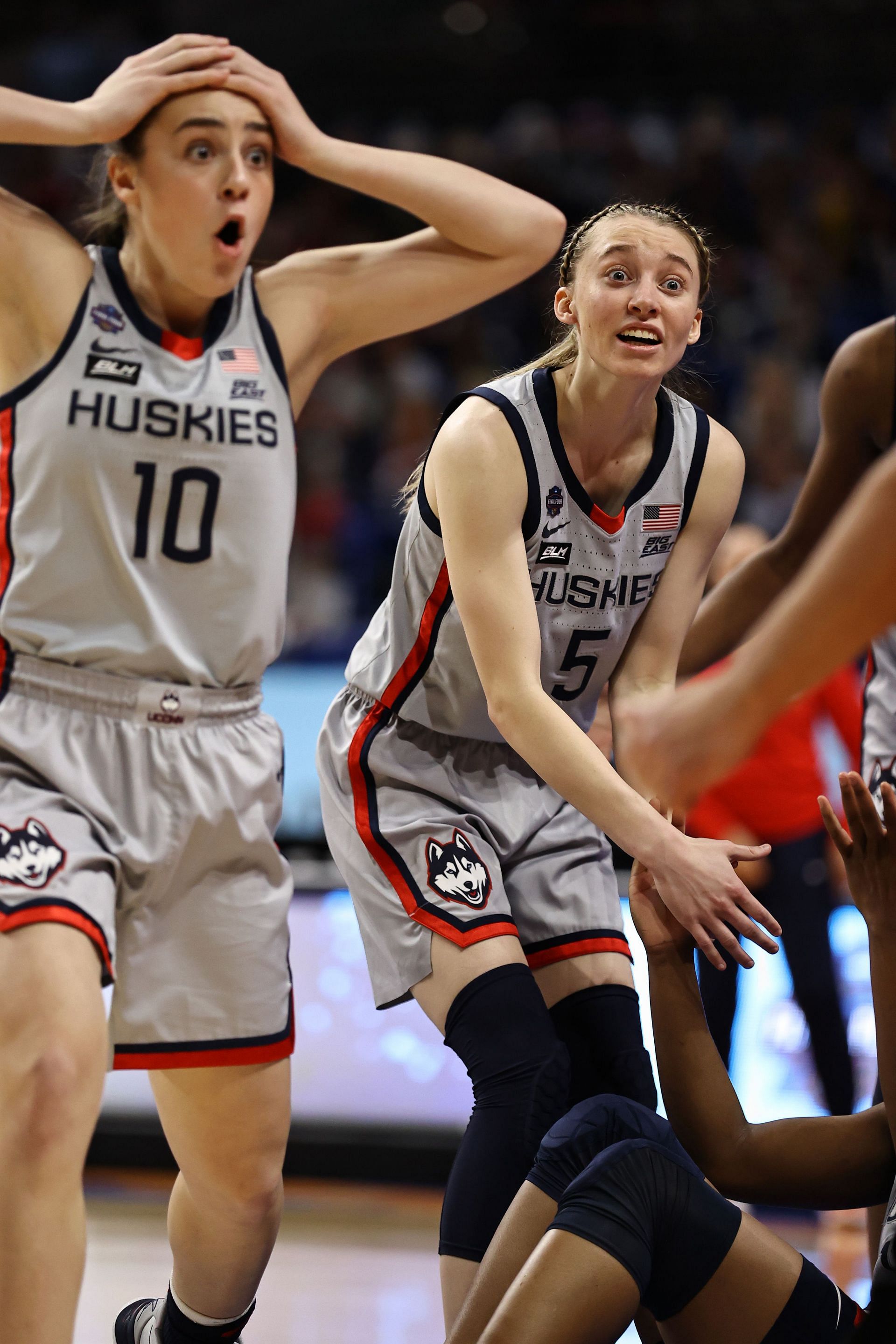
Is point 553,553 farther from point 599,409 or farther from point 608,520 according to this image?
point 599,409

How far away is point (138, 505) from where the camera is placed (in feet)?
8.38

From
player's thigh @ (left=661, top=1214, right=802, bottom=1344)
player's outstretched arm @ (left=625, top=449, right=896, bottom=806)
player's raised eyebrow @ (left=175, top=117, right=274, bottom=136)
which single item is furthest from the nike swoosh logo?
player's thigh @ (left=661, top=1214, right=802, bottom=1344)

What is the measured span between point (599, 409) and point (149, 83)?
96 cm

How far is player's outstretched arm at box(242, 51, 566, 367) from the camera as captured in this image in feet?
9.38

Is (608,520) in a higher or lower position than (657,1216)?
higher

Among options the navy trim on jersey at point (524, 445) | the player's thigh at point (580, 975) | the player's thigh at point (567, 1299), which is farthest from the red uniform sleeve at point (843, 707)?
the player's thigh at point (567, 1299)

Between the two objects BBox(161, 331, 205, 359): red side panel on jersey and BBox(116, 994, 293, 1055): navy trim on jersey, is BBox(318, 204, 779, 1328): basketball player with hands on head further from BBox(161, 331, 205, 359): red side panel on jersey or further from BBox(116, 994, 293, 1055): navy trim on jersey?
BBox(161, 331, 205, 359): red side panel on jersey

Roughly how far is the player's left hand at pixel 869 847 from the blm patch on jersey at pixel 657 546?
715 mm

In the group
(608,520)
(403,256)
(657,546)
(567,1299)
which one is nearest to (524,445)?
(608,520)

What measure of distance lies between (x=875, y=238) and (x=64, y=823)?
826 cm

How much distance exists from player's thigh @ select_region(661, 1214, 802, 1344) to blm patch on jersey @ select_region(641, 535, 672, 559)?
1202 mm

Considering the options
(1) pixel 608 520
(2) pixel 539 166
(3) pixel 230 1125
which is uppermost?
(2) pixel 539 166

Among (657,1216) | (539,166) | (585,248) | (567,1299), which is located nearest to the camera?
(567,1299)

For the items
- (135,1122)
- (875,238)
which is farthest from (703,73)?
(135,1122)
